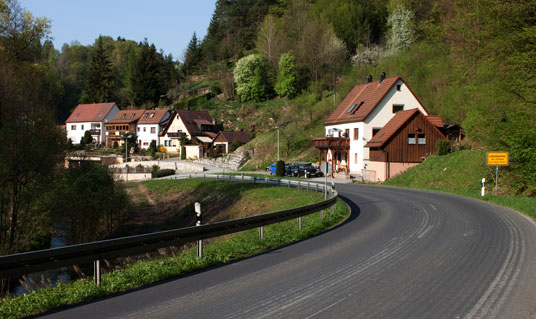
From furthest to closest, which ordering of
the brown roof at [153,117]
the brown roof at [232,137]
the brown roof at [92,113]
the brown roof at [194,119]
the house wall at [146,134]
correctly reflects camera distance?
the brown roof at [92,113] → the brown roof at [153,117] → the house wall at [146,134] → the brown roof at [194,119] → the brown roof at [232,137]

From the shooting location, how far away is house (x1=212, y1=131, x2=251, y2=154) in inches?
2988

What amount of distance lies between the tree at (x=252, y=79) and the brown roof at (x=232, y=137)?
58.8 ft

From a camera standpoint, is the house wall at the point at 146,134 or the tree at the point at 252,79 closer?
the house wall at the point at 146,134

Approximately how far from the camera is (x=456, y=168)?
35594mm

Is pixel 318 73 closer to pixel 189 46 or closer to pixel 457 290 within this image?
pixel 189 46

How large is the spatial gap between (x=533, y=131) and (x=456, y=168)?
1309 centimetres

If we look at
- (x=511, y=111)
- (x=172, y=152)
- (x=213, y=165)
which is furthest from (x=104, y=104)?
(x=511, y=111)

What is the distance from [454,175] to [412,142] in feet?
26.5

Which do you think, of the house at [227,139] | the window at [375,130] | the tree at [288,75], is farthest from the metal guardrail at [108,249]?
the tree at [288,75]

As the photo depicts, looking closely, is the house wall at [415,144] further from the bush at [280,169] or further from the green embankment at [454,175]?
the bush at [280,169]

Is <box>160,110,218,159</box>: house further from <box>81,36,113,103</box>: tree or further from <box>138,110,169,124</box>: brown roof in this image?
<box>81,36,113,103</box>: tree

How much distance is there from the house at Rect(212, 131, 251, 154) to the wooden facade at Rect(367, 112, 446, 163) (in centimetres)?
3775

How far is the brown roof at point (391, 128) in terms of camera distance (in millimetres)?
41781

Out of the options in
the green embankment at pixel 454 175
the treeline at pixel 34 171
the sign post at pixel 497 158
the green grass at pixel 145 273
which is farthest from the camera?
the green embankment at pixel 454 175
